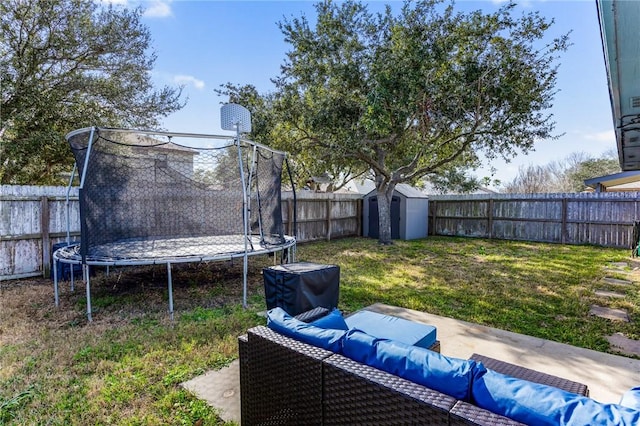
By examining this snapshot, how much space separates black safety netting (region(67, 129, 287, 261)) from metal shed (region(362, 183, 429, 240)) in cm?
620

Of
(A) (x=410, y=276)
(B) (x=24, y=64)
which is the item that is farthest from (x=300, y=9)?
(A) (x=410, y=276)

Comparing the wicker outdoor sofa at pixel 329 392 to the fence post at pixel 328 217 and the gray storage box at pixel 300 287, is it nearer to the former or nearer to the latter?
the gray storage box at pixel 300 287

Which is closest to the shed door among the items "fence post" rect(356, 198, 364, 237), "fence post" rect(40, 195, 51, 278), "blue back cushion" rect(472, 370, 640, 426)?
"fence post" rect(356, 198, 364, 237)

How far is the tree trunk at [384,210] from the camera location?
1016 centimetres

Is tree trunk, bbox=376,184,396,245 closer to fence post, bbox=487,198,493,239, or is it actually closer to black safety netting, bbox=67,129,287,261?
fence post, bbox=487,198,493,239

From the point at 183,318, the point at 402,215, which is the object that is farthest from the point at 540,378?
the point at 402,215

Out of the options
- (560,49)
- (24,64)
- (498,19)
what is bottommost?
(24,64)

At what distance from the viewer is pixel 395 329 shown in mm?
2555

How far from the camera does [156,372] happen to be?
106 inches

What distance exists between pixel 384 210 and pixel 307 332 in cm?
892

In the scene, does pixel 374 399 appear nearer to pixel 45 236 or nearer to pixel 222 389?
pixel 222 389

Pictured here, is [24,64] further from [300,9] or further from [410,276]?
[410,276]

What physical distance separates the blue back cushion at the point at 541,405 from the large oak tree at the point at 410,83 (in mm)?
6930

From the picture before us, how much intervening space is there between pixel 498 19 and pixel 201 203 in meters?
7.85
